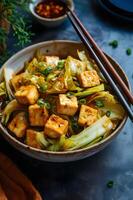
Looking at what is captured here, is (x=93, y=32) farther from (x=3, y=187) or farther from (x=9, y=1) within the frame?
(x=3, y=187)

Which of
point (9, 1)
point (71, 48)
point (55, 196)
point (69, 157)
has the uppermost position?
point (9, 1)

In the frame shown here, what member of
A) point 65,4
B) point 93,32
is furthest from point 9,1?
point 93,32

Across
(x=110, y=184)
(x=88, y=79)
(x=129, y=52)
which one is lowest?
(x=110, y=184)

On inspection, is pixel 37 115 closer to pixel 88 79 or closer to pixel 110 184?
pixel 88 79

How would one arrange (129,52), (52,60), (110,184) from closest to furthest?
(110,184)
(52,60)
(129,52)

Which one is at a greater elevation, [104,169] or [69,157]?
[69,157]

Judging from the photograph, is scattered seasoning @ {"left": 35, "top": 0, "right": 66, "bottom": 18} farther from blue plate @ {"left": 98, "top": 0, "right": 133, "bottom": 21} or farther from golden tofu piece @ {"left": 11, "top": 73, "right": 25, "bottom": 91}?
golden tofu piece @ {"left": 11, "top": 73, "right": 25, "bottom": 91}

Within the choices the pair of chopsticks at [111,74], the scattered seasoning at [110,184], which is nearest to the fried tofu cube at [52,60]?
the pair of chopsticks at [111,74]

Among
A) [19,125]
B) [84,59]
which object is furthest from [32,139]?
[84,59]
